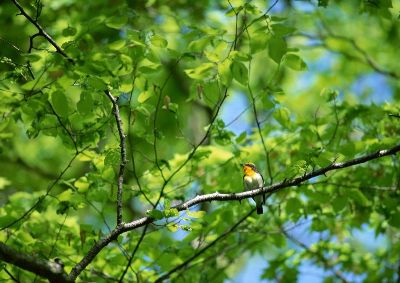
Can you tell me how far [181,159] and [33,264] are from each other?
2.47m

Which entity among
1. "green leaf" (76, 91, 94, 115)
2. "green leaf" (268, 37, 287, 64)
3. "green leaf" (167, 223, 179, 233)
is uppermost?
"green leaf" (268, 37, 287, 64)

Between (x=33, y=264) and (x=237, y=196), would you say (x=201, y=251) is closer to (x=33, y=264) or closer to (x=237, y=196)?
(x=237, y=196)

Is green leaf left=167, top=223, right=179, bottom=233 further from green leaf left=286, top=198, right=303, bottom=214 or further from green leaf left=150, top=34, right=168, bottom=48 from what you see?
green leaf left=286, top=198, right=303, bottom=214

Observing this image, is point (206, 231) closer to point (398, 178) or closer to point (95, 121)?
point (95, 121)

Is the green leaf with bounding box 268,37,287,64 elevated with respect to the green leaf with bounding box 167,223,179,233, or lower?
elevated

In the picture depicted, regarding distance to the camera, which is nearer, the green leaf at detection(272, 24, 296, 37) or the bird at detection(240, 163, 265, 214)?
the green leaf at detection(272, 24, 296, 37)

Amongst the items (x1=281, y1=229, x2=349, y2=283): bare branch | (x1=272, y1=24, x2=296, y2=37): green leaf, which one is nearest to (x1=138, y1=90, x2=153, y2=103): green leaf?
(x1=272, y1=24, x2=296, y2=37): green leaf

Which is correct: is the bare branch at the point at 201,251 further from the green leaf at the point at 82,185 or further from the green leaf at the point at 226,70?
the green leaf at the point at 226,70

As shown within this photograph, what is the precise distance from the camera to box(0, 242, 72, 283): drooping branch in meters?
2.22

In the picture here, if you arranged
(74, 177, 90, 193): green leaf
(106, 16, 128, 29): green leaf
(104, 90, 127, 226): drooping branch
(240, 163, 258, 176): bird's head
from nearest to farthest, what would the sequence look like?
1. (104, 90, 127, 226): drooping branch
2. (106, 16, 128, 29): green leaf
3. (74, 177, 90, 193): green leaf
4. (240, 163, 258, 176): bird's head

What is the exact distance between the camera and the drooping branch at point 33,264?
2.22m

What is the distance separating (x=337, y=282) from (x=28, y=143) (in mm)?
6470

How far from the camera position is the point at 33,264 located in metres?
2.29

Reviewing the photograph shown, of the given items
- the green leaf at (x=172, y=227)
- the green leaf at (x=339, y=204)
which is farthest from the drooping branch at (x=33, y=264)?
the green leaf at (x=339, y=204)
